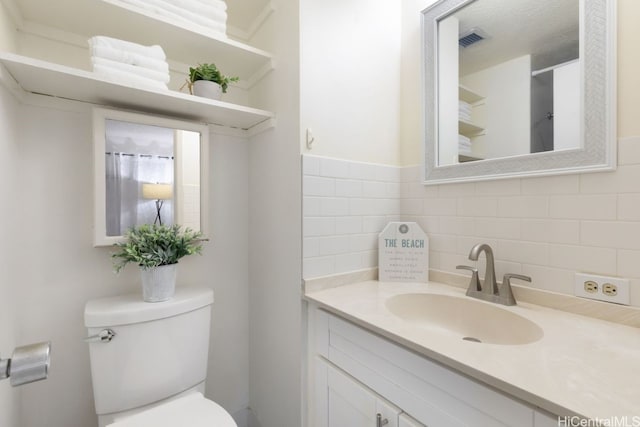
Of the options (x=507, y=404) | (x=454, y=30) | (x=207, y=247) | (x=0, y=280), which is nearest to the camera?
(x=507, y=404)

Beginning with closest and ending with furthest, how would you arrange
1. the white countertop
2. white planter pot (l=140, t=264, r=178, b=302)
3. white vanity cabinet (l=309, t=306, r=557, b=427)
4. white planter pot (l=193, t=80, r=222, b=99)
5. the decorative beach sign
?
the white countertop
white vanity cabinet (l=309, t=306, r=557, b=427)
white planter pot (l=140, t=264, r=178, b=302)
white planter pot (l=193, t=80, r=222, b=99)
the decorative beach sign

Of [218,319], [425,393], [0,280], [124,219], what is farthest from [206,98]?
[425,393]

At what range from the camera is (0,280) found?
0.86 meters

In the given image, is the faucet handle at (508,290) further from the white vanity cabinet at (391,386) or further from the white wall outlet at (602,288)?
the white vanity cabinet at (391,386)

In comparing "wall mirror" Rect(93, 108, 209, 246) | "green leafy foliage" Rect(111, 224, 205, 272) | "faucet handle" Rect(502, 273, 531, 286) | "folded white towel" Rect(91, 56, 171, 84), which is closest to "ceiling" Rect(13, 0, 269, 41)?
"folded white towel" Rect(91, 56, 171, 84)

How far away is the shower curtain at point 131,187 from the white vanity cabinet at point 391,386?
79 centimetres

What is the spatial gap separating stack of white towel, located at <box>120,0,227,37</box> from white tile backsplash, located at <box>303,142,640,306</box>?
2.18 ft

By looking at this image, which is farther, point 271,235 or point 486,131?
point 271,235

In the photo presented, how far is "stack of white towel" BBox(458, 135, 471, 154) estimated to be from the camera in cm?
121

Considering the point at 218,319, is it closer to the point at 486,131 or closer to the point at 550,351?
the point at 550,351

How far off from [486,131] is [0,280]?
5.69 feet

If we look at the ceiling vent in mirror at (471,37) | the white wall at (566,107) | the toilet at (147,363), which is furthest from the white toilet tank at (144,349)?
the ceiling vent in mirror at (471,37)

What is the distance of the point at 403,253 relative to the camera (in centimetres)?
132

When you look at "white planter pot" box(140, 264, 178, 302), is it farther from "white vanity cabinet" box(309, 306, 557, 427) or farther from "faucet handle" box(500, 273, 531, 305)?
"faucet handle" box(500, 273, 531, 305)
